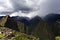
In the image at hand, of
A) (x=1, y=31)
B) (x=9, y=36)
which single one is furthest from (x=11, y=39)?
(x=1, y=31)

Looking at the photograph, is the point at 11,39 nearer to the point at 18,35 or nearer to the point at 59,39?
the point at 18,35

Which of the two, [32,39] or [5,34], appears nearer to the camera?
[5,34]

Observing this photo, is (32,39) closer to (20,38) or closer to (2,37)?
(20,38)

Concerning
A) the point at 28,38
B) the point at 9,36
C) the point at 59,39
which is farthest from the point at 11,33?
the point at 59,39

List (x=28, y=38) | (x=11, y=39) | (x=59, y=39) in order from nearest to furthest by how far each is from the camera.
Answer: (x=11, y=39), (x=28, y=38), (x=59, y=39)

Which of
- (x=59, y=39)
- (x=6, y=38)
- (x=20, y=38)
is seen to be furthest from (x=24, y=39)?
(x=59, y=39)

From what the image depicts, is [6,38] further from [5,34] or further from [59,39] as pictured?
[59,39]

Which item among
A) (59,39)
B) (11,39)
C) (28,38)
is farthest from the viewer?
(59,39)
